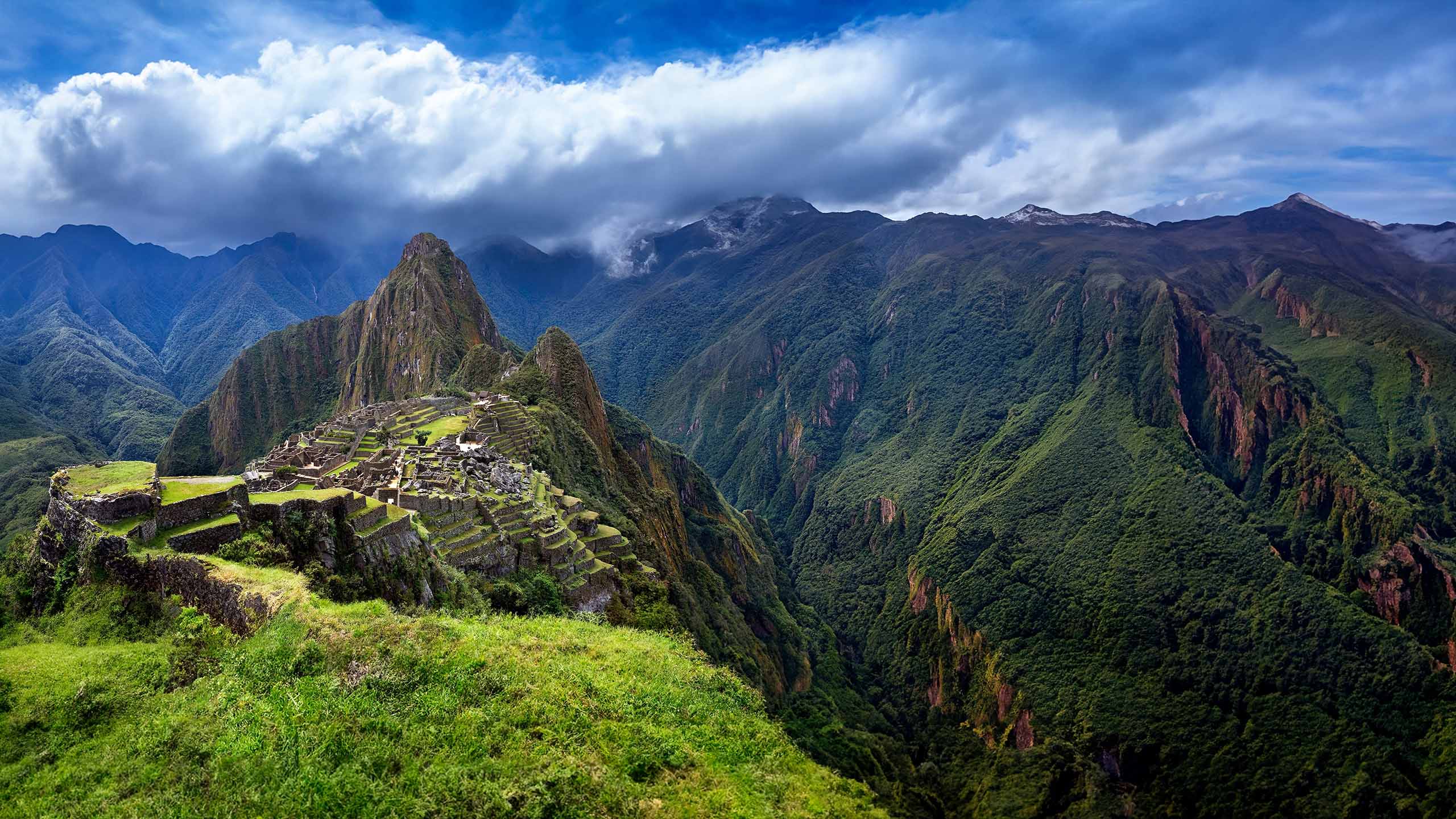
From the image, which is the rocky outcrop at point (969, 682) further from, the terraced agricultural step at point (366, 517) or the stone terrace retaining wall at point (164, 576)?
the stone terrace retaining wall at point (164, 576)

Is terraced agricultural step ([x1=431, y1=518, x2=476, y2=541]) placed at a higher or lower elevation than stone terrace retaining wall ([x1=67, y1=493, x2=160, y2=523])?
lower

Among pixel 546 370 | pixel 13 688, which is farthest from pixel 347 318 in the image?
pixel 13 688

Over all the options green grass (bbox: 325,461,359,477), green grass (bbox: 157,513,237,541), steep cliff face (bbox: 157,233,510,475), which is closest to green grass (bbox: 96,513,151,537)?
green grass (bbox: 157,513,237,541)

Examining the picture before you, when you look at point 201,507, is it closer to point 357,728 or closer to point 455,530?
point 455,530

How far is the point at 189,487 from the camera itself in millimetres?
23609

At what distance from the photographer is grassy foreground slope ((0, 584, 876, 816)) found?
12.0m

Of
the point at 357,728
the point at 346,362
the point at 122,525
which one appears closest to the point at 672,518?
the point at 122,525

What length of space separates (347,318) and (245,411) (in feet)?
109

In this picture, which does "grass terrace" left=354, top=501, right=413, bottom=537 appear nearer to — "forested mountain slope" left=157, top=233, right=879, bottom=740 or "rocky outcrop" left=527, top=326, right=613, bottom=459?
"forested mountain slope" left=157, top=233, right=879, bottom=740

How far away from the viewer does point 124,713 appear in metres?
13.9

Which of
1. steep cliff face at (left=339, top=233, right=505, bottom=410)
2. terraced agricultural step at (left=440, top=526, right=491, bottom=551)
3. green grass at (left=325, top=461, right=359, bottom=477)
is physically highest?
steep cliff face at (left=339, top=233, right=505, bottom=410)

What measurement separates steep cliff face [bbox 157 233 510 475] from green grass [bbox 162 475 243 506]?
102682 millimetres

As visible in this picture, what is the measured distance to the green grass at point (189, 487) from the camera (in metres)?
22.1

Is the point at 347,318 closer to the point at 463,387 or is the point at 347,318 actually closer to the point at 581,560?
the point at 463,387
